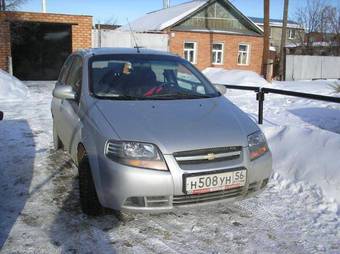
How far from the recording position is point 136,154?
129 inches

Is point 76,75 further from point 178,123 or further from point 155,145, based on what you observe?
point 155,145

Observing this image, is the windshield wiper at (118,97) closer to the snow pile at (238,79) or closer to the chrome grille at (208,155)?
the chrome grille at (208,155)

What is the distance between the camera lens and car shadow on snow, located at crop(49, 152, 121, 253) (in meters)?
3.25

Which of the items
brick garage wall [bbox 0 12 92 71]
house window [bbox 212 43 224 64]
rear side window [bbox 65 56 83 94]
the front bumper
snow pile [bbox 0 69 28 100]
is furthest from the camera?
house window [bbox 212 43 224 64]

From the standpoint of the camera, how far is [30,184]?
15.3ft

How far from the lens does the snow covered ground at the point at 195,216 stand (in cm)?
331

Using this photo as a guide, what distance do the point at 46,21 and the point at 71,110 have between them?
48.7ft

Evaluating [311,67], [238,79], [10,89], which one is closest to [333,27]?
[311,67]

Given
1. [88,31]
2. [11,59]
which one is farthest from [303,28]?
[11,59]

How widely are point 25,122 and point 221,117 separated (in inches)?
225

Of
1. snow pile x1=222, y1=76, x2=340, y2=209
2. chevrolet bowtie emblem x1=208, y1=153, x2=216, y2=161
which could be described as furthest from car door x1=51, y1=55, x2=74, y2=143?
snow pile x1=222, y1=76, x2=340, y2=209

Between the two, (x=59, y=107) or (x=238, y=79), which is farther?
(x=238, y=79)

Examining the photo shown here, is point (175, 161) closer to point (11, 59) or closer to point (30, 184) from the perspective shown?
point (30, 184)

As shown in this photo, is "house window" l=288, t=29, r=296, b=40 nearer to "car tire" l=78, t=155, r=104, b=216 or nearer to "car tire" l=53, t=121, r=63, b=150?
"car tire" l=53, t=121, r=63, b=150
